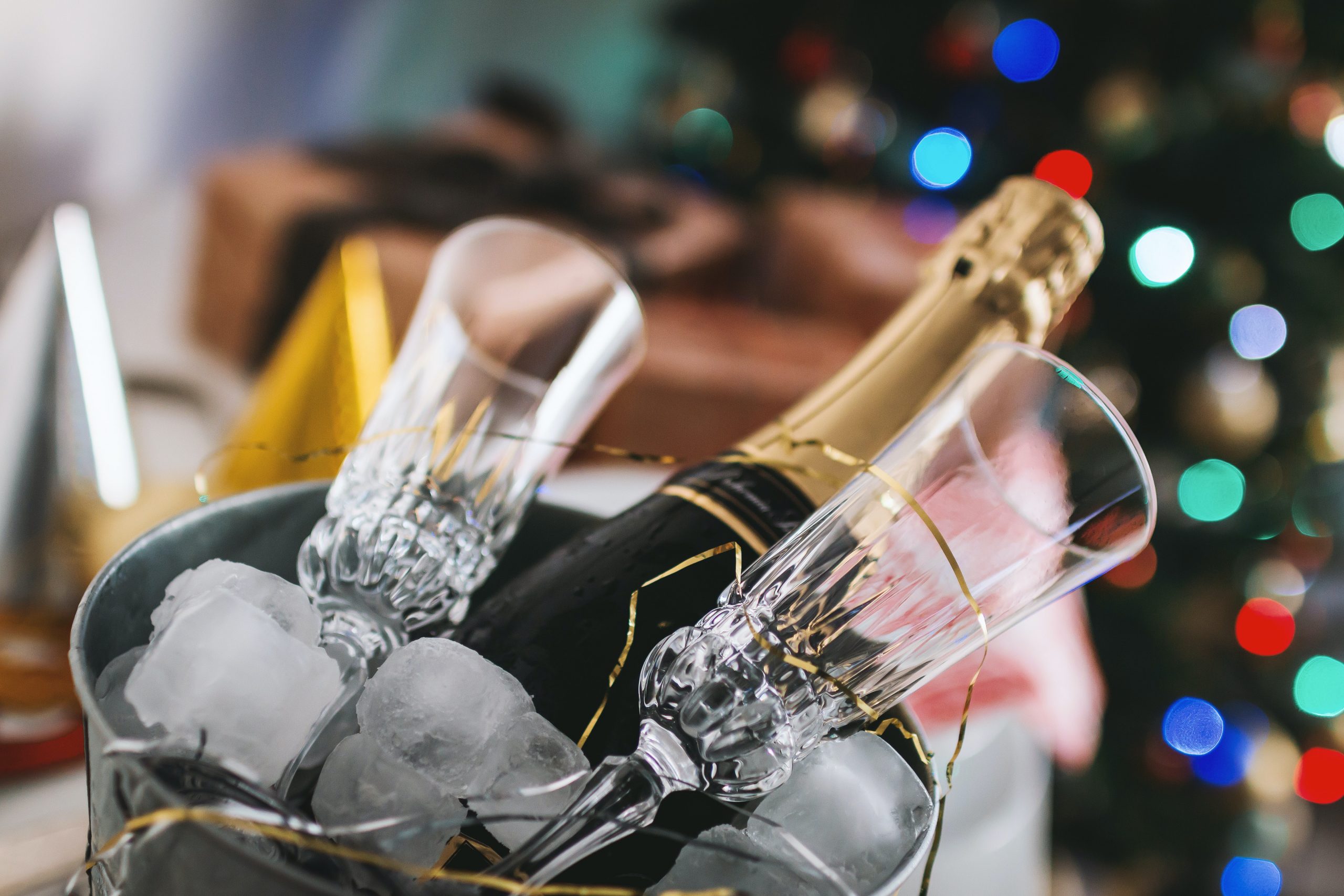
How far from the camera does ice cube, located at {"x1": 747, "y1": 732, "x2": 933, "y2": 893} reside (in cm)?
25

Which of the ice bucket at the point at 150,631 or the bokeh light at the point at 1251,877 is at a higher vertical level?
the ice bucket at the point at 150,631

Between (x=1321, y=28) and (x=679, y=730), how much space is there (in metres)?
1.63

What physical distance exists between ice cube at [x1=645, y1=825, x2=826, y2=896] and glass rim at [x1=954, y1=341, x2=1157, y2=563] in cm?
12

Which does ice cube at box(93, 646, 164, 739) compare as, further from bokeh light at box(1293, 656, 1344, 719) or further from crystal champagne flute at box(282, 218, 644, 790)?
bokeh light at box(1293, 656, 1344, 719)

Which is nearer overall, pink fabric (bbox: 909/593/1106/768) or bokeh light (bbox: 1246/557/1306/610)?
pink fabric (bbox: 909/593/1106/768)

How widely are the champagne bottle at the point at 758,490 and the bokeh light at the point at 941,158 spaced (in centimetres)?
162

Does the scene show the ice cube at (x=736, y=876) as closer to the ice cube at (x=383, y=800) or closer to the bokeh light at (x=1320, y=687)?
the ice cube at (x=383, y=800)

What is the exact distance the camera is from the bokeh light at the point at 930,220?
6.83ft

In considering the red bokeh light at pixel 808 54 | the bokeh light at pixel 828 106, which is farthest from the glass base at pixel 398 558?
the red bokeh light at pixel 808 54

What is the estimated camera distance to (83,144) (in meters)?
1.88

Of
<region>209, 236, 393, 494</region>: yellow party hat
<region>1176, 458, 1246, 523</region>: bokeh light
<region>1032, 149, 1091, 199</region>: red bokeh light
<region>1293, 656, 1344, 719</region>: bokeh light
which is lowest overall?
<region>1293, 656, 1344, 719</region>: bokeh light

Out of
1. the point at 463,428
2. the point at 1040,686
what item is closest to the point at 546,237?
the point at 463,428

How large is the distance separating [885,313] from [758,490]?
1.42 meters

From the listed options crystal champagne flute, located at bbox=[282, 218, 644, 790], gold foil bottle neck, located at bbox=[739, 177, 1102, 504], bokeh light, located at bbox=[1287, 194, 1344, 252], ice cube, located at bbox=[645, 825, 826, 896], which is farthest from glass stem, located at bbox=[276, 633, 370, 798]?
bokeh light, located at bbox=[1287, 194, 1344, 252]
